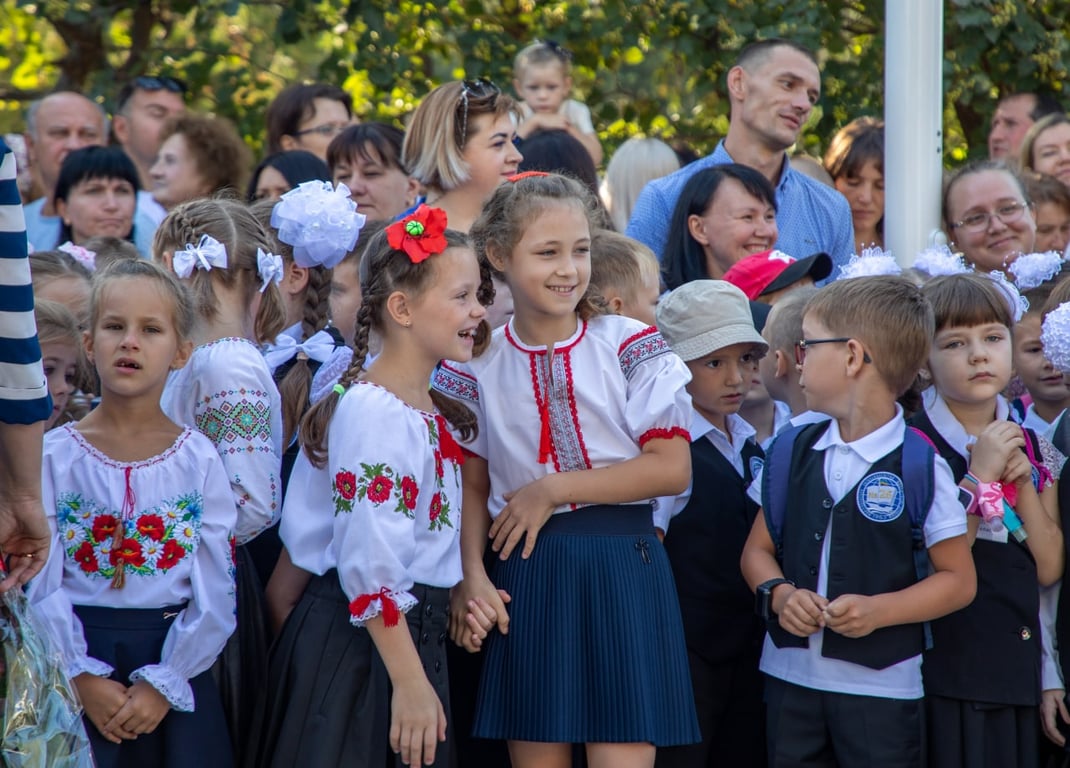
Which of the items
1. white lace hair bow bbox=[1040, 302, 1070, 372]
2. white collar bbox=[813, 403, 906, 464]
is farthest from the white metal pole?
white collar bbox=[813, 403, 906, 464]

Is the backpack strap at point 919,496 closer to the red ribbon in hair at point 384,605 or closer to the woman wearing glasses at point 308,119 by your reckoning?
the red ribbon in hair at point 384,605

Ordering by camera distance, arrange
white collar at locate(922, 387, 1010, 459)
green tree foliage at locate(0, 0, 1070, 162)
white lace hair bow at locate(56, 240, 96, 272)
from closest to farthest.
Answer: white collar at locate(922, 387, 1010, 459) < white lace hair bow at locate(56, 240, 96, 272) < green tree foliage at locate(0, 0, 1070, 162)

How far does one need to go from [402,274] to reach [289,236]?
83 cm

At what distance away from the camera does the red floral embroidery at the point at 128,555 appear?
3348 mm

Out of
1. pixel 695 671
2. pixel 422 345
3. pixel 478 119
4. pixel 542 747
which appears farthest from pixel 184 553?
pixel 478 119

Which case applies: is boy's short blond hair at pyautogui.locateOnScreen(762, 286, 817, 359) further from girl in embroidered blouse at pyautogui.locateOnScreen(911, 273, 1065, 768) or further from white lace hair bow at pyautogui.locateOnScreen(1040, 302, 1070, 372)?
white lace hair bow at pyautogui.locateOnScreen(1040, 302, 1070, 372)

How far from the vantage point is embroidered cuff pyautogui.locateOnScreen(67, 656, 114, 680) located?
3.24 meters

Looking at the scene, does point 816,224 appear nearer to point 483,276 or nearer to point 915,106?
point 915,106

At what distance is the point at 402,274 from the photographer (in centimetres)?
347

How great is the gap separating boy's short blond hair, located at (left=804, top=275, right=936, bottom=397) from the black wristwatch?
0.63m


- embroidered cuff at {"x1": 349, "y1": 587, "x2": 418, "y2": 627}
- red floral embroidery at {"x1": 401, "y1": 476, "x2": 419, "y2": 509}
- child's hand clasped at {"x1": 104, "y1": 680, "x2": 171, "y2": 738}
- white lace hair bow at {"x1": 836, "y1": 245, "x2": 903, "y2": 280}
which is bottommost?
child's hand clasped at {"x1": 104, "y1": 680, "x2": 171, "y2": 738}

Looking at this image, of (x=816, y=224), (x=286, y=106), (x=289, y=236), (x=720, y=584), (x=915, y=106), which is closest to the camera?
(x=720, y=584)

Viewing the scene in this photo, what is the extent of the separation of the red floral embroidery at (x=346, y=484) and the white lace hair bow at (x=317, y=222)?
3.61 feet

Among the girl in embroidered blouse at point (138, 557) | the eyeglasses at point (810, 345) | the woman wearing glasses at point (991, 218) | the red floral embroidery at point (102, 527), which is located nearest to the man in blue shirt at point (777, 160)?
the woman wearing glasses at point (991, 218)
